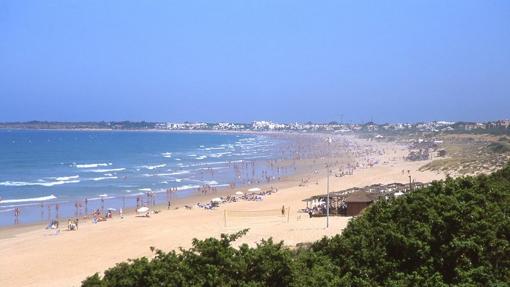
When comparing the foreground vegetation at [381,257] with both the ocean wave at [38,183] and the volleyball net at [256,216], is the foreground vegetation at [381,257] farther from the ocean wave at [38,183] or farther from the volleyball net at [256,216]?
the ocean wave at [38,183]

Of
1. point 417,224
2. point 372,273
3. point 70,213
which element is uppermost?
point 417,224

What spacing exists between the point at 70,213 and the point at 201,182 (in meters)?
16.2

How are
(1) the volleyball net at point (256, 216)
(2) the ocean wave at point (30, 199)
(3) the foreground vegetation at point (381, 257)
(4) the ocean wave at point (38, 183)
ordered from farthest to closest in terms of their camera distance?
(4) the ocean wave at point (38, 183) → (2) the ocean wave at point (30, 199) → (1) the volleyball net at point (256, 216) → (3) the foreground vegetation at point (381, 257)

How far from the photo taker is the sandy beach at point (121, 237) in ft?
65.8

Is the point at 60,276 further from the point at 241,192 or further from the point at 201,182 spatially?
the point at 201,182

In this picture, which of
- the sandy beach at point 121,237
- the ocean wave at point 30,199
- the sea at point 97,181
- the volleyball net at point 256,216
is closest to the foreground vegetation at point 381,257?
the sandy beach at point 121,237

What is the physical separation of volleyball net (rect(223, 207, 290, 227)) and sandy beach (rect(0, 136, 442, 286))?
8 centimetres

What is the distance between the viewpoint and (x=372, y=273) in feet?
29.3

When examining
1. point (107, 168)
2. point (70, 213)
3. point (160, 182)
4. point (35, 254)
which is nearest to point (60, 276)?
point (35, 254)

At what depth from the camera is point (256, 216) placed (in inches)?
1184

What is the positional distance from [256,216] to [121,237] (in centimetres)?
741

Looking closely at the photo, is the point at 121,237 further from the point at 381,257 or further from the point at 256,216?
the point at 381,257

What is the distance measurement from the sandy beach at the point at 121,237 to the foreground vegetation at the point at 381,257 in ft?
32.3

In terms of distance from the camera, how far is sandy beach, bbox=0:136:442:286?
2005cm
